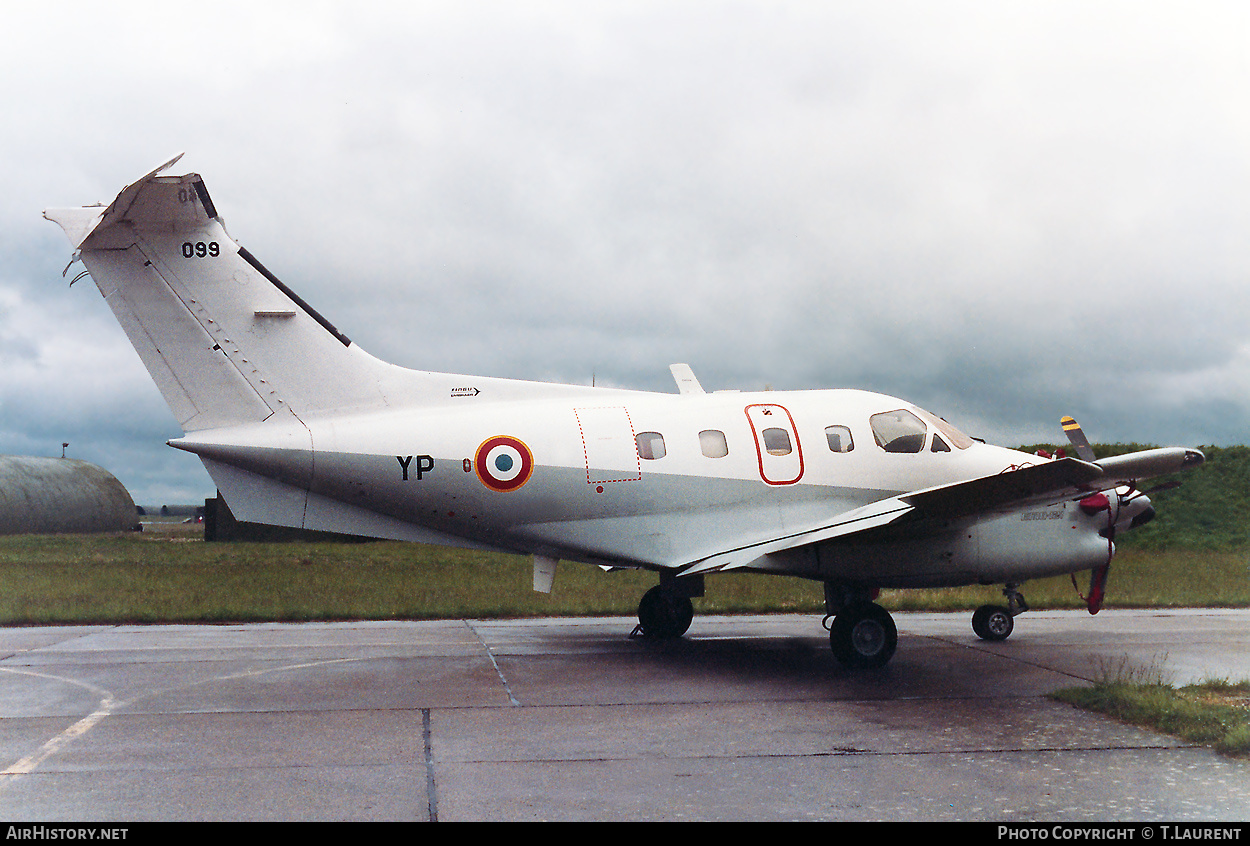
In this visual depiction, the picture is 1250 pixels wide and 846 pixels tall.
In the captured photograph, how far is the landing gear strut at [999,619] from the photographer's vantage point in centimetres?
1498

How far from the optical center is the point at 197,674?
40.0 ft

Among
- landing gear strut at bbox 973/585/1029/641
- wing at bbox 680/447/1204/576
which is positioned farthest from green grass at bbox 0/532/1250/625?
wing at bbox 680/447/1204/576

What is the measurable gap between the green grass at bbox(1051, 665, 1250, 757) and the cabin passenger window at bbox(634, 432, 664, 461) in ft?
17.8

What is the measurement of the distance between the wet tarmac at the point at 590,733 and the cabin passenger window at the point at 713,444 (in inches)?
109

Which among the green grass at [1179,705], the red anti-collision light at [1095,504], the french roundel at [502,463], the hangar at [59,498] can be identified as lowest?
the green grass at [1179,705]

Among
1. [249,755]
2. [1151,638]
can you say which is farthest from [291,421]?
[1151,638]

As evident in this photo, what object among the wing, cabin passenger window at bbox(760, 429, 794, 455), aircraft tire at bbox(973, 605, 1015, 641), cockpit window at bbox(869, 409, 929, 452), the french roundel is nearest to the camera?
the wing

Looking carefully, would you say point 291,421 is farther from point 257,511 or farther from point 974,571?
point 974,571

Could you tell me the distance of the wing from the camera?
414 inches

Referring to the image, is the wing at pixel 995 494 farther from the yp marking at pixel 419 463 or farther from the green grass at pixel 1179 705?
the yp marking at pixel 419 463

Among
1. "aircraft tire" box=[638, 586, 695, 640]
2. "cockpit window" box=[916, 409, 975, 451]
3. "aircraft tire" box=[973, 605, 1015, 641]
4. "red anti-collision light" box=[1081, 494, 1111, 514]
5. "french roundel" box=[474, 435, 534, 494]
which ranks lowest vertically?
"aircraft tire" box=[973, 605, 1015, 641]

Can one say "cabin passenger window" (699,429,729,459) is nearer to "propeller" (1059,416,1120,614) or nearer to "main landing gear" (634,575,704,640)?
"main landing gear" (634,575,704,640)

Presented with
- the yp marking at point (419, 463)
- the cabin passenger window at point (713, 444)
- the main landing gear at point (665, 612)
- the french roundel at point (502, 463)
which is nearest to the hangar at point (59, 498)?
the main landing gear at point (665, 612)

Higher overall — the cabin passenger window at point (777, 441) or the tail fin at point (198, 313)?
the tail fin at point (198, 313)
